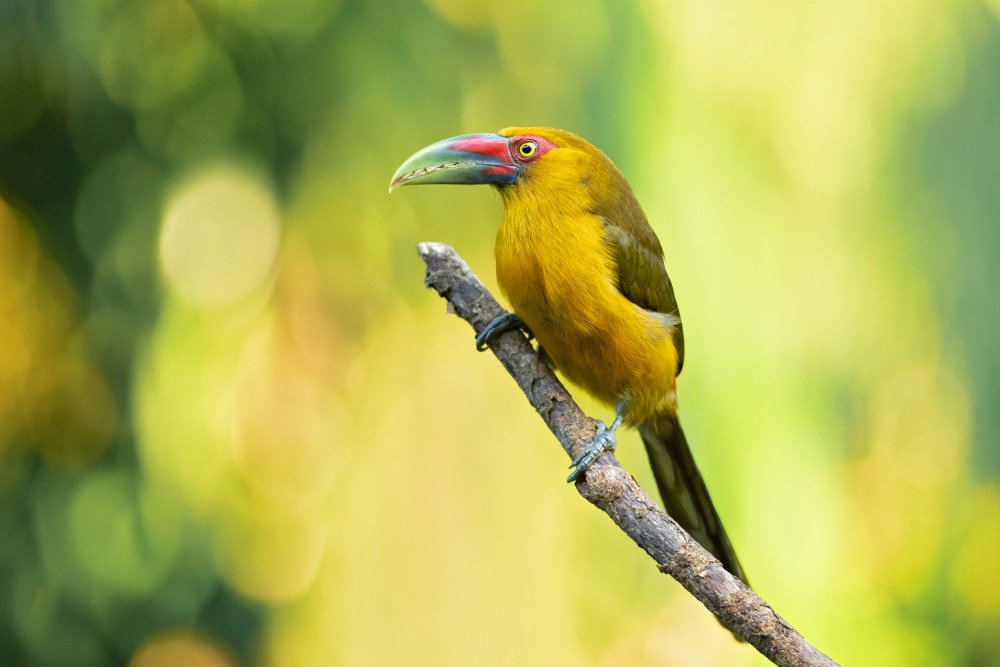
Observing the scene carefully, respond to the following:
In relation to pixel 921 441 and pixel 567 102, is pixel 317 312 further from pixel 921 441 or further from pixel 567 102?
pixel 921 441

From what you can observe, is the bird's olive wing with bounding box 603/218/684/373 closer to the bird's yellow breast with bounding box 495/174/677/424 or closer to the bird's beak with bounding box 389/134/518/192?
the bird's yellow breast with bounding box 495/174/677/424

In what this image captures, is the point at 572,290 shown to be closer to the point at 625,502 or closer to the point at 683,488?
the point at 625,502

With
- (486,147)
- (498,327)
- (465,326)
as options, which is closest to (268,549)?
(465,326)

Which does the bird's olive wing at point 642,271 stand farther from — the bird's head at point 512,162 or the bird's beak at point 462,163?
the bird's beak at point 462,163

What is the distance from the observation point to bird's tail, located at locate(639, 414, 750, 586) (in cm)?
259

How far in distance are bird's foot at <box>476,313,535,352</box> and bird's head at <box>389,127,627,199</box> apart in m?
0.40

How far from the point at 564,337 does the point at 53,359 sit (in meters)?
2.03

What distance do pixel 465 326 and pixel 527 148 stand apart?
1.15m

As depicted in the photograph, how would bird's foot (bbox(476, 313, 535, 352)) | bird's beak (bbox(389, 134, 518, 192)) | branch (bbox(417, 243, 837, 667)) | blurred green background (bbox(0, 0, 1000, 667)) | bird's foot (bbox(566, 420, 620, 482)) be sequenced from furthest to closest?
blurred green background (bbox(0, 0, 1000, 667)) → bird's foot (bbox(476, 313, 535, 352)) → bird's beak (bbox(389, 134, 518, 192)) → bird's foot (bbox(566, 420, 620, 482)) → branch (bbox(417, 243, 837, 667))

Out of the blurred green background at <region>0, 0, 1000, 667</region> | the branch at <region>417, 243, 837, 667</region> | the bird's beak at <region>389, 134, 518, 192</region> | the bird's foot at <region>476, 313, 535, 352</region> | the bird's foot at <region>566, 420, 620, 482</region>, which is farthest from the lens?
the blurred green background at <region>0, 0, 1000, 667</region>

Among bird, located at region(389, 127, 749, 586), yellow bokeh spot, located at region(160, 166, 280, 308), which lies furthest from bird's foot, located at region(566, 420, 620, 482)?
yellow bokeh spot, located at region(160, 166, 280, 308)

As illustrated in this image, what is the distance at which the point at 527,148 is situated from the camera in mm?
2387

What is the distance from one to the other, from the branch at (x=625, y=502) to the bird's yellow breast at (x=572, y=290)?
0.14m

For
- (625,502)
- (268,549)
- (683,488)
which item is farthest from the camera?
(268,549)
